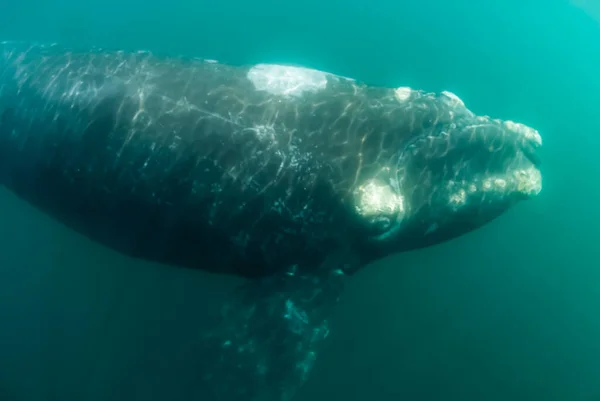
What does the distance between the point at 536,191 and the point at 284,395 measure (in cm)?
911

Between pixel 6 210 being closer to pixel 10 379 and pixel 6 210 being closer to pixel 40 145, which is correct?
pixel 10 379

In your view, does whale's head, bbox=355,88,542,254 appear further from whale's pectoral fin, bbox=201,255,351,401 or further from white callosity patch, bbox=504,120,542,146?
whale's pectoral fin, bbox=201,255,351,401

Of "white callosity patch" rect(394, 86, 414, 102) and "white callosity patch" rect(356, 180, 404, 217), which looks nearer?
"white callosity patch" rect(356, 180, 404, 217)

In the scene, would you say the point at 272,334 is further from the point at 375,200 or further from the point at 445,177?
the point at 445,177

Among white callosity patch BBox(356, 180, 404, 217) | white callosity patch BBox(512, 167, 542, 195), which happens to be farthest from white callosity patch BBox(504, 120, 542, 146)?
white callosity patch BBox(356, 180, 404, 217)

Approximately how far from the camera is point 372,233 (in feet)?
33.8

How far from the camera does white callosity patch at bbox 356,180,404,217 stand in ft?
32.4

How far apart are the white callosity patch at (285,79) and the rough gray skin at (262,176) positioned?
0.06 metres

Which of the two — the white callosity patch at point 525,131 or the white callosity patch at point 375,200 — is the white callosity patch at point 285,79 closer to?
the white callosity patch at point 375,200

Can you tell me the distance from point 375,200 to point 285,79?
14.0 ft

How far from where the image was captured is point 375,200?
32.6 feet

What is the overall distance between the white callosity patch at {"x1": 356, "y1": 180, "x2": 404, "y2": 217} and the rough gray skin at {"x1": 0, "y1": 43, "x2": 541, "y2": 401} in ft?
0.11

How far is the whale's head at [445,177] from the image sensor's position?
1036 cm

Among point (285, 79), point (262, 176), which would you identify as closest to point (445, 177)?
point (262, 176)
